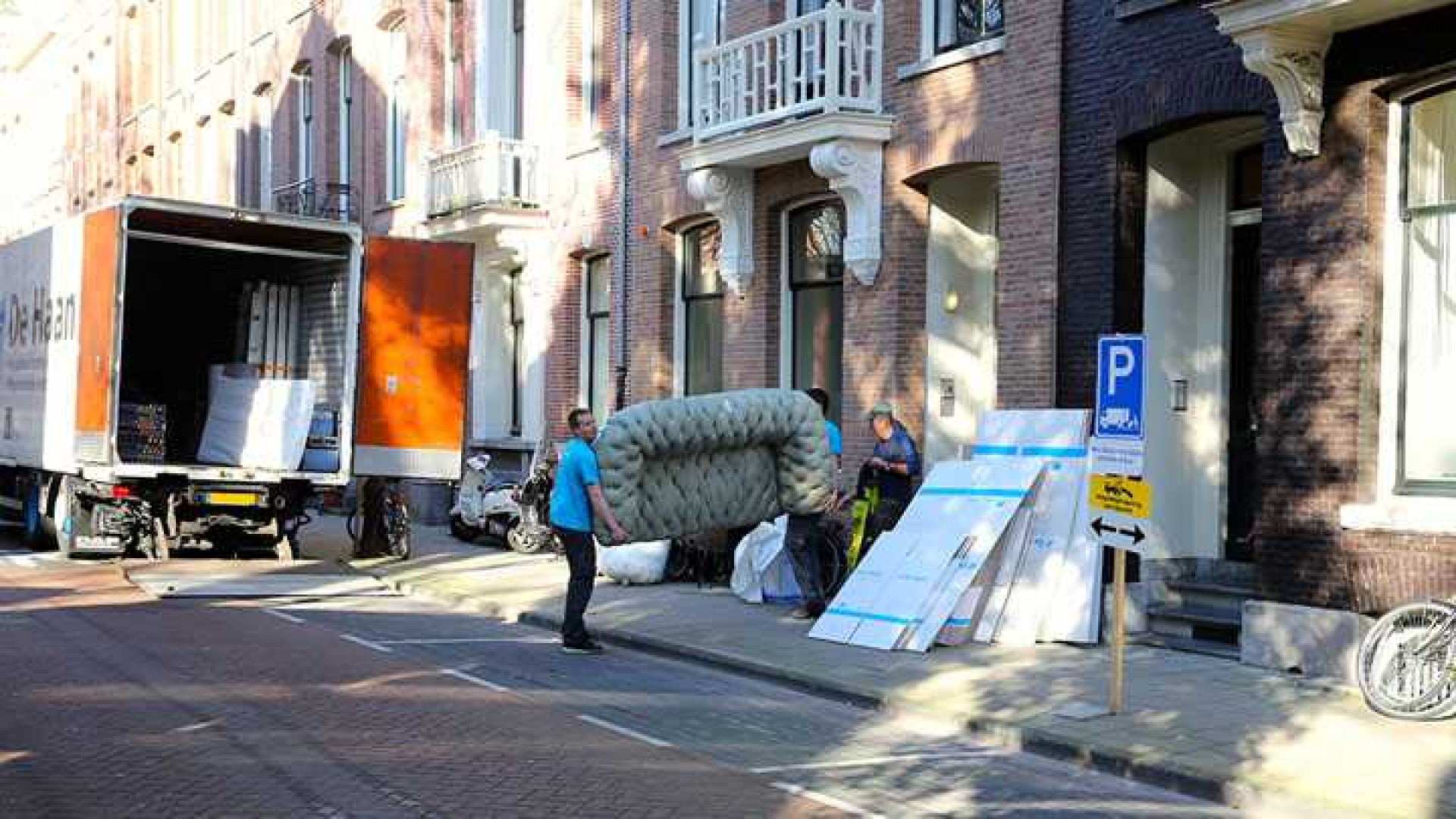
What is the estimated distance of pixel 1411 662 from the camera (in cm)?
947

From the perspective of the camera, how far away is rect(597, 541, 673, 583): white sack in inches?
648

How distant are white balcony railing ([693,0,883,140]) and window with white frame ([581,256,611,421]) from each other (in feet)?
14.3

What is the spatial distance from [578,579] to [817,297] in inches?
242

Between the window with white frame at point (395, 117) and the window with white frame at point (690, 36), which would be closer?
the window with white frame at point (690, 36)

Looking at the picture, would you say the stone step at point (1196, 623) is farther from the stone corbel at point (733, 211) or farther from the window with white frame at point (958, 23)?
the stone corbel at point (733, 211)

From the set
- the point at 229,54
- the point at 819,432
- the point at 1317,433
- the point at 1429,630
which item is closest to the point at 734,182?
the point at 819,432

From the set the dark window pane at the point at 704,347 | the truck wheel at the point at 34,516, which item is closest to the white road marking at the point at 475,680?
the dark window pane at the point at 704,347

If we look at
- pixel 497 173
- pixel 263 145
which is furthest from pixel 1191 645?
pixel 263 145

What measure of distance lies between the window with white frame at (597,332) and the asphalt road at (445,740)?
9.20m

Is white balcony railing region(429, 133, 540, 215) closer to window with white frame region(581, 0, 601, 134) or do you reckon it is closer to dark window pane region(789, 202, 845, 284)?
window with white frame region(581, 0, 601, 134)

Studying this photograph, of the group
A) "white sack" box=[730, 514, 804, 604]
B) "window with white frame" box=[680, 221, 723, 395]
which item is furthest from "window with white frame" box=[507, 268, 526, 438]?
"white sack" box=[730, 514, 804, 604]

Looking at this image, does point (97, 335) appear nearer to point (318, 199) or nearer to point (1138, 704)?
point (1138, 704)

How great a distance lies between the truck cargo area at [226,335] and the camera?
1775 centimetres

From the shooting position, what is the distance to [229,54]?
35.8 m
